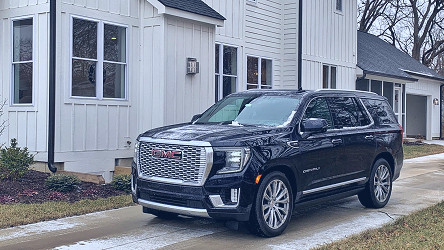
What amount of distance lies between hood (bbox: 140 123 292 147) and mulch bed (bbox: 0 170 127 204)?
104 inches

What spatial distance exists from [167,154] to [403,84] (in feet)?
71.4

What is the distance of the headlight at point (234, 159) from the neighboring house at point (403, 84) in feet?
51.7

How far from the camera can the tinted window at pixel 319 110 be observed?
326 inches

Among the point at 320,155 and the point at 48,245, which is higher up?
the point at 320,155

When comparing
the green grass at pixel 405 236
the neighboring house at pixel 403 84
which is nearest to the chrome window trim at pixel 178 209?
the green grass at pixel 405 236

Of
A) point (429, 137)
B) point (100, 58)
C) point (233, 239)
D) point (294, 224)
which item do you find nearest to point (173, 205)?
point (233, 239)

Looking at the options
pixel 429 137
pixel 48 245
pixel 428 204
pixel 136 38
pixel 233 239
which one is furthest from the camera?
pixel 429 137

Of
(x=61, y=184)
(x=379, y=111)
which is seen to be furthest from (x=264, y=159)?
(x=61, y=184)

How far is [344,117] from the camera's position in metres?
8.95

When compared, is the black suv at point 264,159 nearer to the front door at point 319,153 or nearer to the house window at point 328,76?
the front door at point 319,153

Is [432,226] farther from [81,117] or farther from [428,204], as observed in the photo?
[81,117]

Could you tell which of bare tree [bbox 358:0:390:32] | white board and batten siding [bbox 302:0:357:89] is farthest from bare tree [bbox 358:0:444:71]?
white board and batten siding [bbox 302:0:357:89]

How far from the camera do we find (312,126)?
7.74m

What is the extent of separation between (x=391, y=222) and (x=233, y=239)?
259cm
